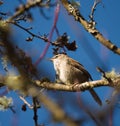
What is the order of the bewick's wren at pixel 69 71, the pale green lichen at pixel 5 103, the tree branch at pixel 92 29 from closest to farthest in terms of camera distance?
1. the tree branch at pixel 92 29
2. the pale green lichen at pixel 5 103
3. the bewick's wren at pixel 69 71

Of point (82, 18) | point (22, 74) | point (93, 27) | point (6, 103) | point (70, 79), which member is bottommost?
point (22, 74)

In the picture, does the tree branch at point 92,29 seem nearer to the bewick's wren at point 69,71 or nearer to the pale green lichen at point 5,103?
the pale green lichen at point 5,103

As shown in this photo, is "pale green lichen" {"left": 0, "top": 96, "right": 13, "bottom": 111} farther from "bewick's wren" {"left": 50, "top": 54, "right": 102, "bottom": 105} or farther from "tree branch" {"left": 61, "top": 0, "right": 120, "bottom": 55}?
"bewick's wren" {"left": 50, "top": 54, "right": 102, "bottom": 105}

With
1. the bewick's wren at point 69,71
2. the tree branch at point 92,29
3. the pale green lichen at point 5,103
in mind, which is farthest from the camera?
the bewick's wren at point 69,71

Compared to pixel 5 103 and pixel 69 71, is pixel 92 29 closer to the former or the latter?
pixel 5 103

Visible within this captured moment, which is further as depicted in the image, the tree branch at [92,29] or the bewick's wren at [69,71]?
the bewick's wren at [69,71]

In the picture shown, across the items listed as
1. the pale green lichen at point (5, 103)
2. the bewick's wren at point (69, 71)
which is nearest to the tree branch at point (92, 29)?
the pale green lichen at point (5, 103)

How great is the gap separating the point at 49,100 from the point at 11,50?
17cm

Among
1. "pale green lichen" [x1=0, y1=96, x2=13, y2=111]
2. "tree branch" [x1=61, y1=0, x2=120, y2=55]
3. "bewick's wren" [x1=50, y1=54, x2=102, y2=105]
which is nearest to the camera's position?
"tree branch" [x1=61, y1=0, x2=120, y2=55]

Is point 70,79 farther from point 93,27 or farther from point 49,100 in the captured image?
point 49,100

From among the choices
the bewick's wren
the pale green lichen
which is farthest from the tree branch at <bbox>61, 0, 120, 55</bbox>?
the bewick's wren

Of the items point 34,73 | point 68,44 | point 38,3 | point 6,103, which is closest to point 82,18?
point 68,44

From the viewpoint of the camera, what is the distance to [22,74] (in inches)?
34.0

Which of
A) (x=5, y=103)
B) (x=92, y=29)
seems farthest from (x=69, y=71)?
(x=92, y=29)
